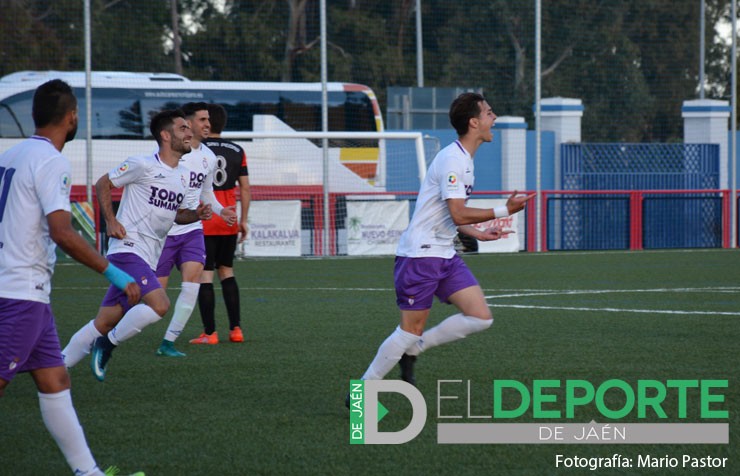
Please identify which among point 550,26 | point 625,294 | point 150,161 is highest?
point 550,26

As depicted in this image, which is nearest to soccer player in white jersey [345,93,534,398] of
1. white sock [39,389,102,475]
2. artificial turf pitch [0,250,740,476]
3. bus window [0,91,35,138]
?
artificial turf pitch [0,250,740,476]

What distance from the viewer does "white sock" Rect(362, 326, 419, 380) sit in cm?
681

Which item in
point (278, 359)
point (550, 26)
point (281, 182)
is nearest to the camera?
point (278, 359)

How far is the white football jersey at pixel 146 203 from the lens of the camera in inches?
317

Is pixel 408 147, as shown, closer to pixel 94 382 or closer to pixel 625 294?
pixel 625 294

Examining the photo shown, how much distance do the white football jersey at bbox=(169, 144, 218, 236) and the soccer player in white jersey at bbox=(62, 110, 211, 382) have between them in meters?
0.85

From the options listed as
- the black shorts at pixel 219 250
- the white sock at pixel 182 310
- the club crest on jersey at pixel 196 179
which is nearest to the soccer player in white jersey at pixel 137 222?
the club crest on jersey at pixel 196 179

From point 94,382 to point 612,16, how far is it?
1365 inches

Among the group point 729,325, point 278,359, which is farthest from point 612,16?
point 278,359

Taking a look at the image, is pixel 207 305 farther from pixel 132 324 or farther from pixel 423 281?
pixel 423 281

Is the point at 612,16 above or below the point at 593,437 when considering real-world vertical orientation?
above

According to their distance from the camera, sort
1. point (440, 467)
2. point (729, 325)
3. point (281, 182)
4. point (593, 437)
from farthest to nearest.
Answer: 1. point (281, 182)
2. point (729, 325)
3. point (593, 437)
4. point (440, 467)

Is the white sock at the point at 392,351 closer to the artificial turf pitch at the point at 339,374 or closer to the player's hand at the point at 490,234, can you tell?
the artificial turf pitch at the point at 339,374

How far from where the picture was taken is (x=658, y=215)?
2608 centimetres
